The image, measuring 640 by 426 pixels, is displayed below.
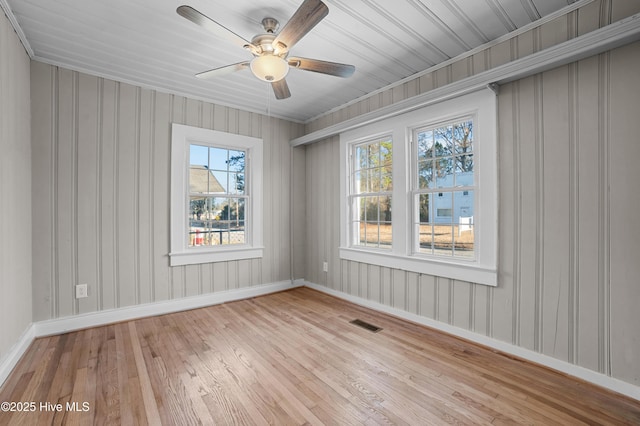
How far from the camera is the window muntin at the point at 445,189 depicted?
2766 millimetres

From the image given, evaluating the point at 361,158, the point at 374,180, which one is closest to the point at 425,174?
the point at 374,180

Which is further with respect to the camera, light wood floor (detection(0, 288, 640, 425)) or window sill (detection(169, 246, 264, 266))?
window sill (detection(169, 246, 264, 266))

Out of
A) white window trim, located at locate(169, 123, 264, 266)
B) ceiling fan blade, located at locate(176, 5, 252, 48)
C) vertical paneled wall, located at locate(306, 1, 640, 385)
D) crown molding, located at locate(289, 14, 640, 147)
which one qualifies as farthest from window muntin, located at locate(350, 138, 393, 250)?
ceiling fan blade, located at locate(176, 5, 252, 48)

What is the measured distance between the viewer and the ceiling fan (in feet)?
5.49

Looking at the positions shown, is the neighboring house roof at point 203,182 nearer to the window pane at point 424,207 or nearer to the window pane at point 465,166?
the window pane at point 424,207

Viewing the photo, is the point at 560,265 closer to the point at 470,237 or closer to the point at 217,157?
the point at 470,237

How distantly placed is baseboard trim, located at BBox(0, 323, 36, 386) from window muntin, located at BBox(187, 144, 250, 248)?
5.19ft

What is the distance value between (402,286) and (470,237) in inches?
35.9

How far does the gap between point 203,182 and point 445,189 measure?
115 inches

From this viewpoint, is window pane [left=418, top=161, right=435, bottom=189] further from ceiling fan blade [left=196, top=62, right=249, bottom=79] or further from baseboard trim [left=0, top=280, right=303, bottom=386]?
baseboard trim [left=0, top=280, right=303, bottom=386]

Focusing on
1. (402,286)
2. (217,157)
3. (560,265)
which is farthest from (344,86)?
(560,265)

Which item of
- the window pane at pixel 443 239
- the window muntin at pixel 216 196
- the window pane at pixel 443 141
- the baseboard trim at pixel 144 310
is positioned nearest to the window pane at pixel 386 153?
the window pane at pixel 443 141

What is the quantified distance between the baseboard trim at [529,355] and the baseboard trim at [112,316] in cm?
184

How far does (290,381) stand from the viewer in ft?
6.71
